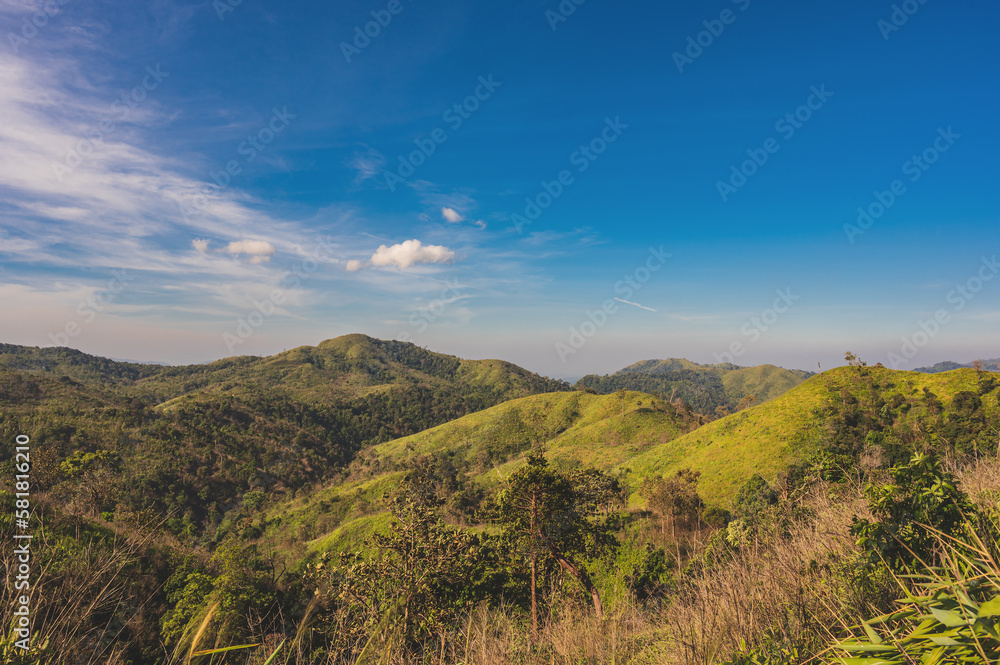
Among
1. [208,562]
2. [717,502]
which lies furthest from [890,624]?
[717,502]

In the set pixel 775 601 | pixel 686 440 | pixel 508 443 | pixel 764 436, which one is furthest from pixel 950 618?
pixel 508 443

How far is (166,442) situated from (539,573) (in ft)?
304

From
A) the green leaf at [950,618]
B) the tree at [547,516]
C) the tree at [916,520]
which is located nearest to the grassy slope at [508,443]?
the tree at [547,516]

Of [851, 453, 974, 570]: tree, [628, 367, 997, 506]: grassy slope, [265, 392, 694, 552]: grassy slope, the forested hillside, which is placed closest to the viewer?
[851, 453, 974, 570]: tree

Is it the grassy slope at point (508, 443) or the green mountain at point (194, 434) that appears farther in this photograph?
the green mountain at point (194, 434)

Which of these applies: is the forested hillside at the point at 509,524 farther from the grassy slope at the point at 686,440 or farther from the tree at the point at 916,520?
the grassy slope at the point at 686,440

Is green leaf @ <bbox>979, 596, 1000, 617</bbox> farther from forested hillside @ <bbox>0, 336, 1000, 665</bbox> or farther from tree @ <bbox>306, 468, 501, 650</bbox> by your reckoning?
tree @ <bbox>306, 468, 501, 650</bbox>

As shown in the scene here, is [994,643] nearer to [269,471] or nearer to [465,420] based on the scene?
[269,471]

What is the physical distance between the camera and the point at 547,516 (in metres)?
14.5

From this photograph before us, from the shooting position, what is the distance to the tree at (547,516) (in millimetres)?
14266

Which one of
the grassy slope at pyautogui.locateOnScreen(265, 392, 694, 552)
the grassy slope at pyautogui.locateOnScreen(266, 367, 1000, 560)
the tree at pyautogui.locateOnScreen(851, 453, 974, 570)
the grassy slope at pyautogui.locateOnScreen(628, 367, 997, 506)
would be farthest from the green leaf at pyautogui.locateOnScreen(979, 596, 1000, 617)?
the grassy slope at pyautogui.locateOnScreen(628, 367, 997, 506)

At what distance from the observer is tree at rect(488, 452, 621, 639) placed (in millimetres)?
14266

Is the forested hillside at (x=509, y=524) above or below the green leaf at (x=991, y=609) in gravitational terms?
below

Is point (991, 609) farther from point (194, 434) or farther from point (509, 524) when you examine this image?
point (194, 434)
